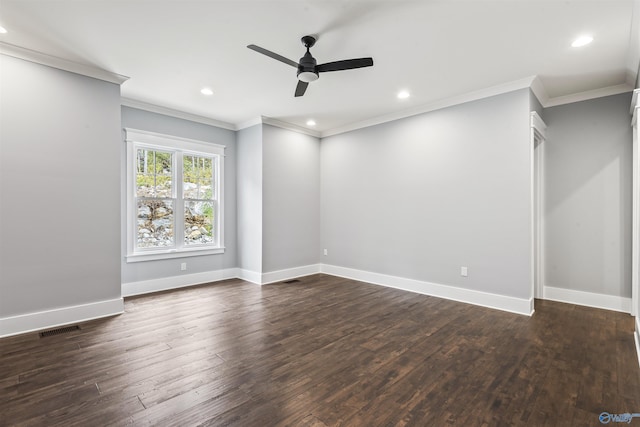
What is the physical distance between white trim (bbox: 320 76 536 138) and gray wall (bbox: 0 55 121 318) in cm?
375

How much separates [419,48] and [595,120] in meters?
2.85

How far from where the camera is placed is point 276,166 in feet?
18.6

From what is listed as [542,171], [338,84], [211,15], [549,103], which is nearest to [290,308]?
[338,84]

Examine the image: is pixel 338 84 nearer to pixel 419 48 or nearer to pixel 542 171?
pixel 419 48

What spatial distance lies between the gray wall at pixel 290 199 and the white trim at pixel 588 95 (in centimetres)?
395

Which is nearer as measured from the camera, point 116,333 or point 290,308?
point 116,333

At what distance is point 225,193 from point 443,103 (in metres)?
4.03

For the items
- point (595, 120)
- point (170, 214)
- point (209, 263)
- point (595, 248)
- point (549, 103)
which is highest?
point (549, 103)

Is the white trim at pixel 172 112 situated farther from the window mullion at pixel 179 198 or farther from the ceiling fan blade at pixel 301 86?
the ceiling fan blade at pixel 301 86

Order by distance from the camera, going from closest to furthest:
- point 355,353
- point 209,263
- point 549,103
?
1. point 355,353
2. point 549,103
3. point 209,263

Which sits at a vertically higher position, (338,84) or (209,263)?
(338,84)

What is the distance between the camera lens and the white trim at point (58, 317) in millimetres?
3162

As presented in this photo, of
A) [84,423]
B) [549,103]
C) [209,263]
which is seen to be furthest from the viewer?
[209,263]

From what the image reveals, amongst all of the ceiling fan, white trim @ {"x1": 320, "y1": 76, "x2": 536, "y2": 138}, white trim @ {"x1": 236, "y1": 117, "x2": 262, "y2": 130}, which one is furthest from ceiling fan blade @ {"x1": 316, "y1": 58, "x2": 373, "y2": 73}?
white trim @ {"x1": 236, "y1": 117, "x2": 262, "y2": 130}
